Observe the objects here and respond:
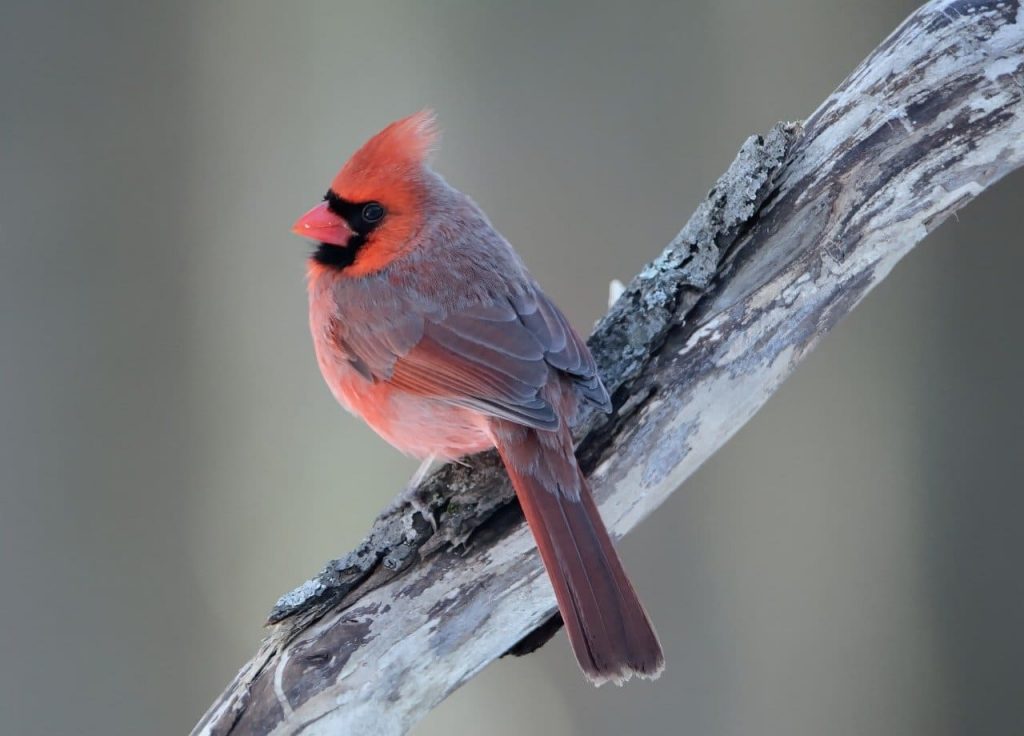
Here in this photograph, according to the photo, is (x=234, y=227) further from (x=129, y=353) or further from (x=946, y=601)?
(x=946, y=601)

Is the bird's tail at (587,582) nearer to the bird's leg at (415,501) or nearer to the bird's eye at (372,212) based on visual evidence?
the bird's leg at (415,501)

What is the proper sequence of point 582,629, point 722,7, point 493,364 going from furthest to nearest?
point 722,7
point 493,364
point 582,629

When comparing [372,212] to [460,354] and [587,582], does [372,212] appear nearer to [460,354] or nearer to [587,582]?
[460,354]

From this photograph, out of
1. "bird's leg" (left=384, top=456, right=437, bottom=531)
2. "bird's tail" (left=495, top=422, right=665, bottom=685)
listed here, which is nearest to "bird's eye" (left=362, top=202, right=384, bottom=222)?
"bird's leg" (left=384, top=456, right=437, bottom=531)

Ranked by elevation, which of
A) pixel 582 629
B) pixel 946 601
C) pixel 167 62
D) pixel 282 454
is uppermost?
pixel 167 62

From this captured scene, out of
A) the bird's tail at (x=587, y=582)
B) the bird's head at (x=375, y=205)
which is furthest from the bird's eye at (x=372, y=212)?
the bird's tail at (x=587, y=582)

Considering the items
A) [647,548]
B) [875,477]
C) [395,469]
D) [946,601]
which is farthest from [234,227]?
[946,601]

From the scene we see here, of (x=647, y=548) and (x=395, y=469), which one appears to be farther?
(x=395, y=469)
